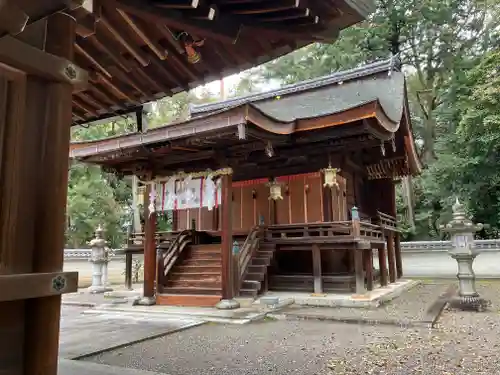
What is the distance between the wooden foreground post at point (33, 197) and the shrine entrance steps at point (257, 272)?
26.5 feet

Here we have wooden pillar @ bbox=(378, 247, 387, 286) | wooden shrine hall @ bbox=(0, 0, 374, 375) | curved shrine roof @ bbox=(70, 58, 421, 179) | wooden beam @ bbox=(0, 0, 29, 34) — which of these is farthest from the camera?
wooden pillar @ bbox=(378, 247, 387, 286)

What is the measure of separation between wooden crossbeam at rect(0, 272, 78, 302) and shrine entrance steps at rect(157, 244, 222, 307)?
296 inches

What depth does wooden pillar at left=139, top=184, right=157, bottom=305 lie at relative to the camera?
31.6ft

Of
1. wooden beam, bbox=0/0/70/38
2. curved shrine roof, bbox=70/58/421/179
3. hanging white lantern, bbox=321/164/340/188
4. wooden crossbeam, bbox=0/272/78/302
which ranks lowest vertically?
wooden crossbeam, bbox=0/272/78/302

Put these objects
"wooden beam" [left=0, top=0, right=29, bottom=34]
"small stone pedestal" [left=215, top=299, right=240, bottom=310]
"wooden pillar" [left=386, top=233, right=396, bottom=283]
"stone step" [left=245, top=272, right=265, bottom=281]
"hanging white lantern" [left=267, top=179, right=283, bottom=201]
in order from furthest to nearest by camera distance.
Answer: "wooden pillar" [left=386, top=233, right=396, bottom=283]
"hanging white lantern" [left=267, top=179, right=283, bottom=201]
"stone step" [left=245, top=272, right=265, bottom=281]
"small stone pedestal" [left=215, top=299, right=240, bottom=310]
"wooden beam" [left=0, top=0, right=29, bottom=34]

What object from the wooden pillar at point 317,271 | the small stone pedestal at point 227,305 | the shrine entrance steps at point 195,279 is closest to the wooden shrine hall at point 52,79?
the small stone pedestal at point 227,305

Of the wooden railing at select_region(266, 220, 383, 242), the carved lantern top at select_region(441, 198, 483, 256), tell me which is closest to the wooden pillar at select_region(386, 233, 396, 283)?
the wooden railing at select_region(266, 220, 383, 242)

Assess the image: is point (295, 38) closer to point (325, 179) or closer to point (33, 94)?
point (33, 94)

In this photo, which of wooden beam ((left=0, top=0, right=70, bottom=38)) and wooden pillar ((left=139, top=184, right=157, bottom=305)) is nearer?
wooden beam ((left=0, top=0, right=70, bottom=38))

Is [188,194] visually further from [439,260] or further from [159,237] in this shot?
[439,260]

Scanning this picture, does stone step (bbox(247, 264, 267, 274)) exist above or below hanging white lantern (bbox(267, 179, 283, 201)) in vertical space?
→ below

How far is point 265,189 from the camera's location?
12.1 metres

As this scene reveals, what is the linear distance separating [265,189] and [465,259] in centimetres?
551

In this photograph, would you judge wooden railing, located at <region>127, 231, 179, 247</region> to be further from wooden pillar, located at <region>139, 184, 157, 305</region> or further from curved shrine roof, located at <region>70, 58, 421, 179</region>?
curved shrine roof, located at <region>70, 58, 421, 179</region>
